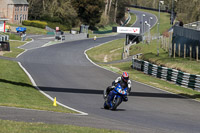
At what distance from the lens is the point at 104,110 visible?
57.3 feet

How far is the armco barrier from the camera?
29.5 meters

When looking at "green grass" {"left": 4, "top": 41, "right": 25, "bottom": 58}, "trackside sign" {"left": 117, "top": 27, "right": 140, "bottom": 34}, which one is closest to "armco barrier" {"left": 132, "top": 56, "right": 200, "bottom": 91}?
"green grass" {"left": 4, "top": 41, "right": 25, "bottom": 58}

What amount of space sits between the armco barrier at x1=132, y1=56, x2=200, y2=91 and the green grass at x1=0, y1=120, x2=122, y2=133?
62.3 ft

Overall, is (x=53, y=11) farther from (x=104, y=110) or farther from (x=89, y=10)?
(x=104, y=110)

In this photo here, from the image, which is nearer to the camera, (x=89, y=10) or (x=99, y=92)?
(x=99, y=92)

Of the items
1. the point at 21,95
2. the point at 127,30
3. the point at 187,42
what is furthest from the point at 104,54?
the point at 21,95

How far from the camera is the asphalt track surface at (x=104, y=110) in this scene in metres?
12.9

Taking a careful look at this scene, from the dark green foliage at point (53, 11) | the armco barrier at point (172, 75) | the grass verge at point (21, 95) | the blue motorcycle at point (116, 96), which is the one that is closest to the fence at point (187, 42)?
the armco barrier at point (172, 75)

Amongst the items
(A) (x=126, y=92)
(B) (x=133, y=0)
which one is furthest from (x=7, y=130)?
(B) (x=133, y=0)

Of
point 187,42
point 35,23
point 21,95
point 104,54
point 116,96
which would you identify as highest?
point 35,23

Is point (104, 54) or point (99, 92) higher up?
point (99, 92)

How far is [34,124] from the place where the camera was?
37.3 feet

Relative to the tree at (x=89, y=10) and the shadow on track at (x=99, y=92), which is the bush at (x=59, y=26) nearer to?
the tree at (x=89, y=10)

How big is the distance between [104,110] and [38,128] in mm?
7005
